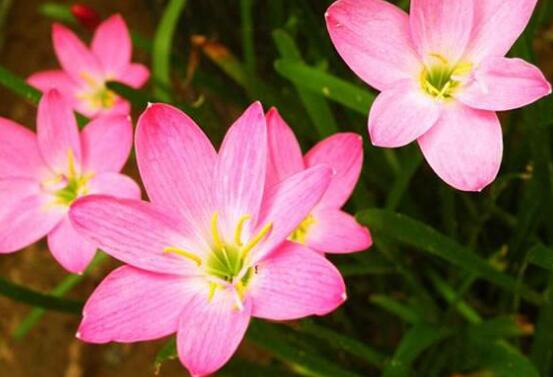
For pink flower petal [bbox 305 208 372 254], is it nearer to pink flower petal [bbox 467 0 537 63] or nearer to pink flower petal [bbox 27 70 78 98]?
pink flower petal [bbox 467 0 537 63]

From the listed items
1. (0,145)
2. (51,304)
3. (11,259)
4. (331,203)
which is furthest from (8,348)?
(331,203)

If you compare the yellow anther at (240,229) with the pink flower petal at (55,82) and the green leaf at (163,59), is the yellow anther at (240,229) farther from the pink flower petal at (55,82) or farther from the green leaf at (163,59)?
the pink flower petal at (55,82)

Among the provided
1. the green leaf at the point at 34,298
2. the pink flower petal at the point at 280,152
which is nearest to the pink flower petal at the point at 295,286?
the pink flower petal at the point at 280,152

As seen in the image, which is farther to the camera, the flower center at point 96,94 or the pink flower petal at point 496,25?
the flower center at point 96,94

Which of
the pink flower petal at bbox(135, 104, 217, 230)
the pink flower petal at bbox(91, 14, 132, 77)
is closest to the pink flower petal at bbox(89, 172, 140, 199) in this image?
the pink flower petal at bbox(135, 104, 217, 230)

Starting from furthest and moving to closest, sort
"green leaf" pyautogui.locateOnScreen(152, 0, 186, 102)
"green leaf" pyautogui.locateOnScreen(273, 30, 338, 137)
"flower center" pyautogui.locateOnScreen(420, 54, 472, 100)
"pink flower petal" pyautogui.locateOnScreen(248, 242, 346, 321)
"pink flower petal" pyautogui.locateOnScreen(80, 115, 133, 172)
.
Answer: "green leaf" pyautogui.locateOnScreen(152, 0, 186, 102), "green leaf" pyautogui.locateOnScreen(273, 30, 338, 137), "pink flower petal" pyautogui.locateOnScreen(80, 115, 133, 172), "flower center" pyautogui.locateOnScreen(420, 54, 472, 100), "pink flower petal" pyautogui.locateOnScreen(248, 242, 346, 321)

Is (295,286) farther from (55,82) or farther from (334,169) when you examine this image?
(55,82)

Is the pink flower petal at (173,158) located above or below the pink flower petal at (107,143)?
above

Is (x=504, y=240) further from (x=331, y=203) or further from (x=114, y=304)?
(x=114, y=304)
